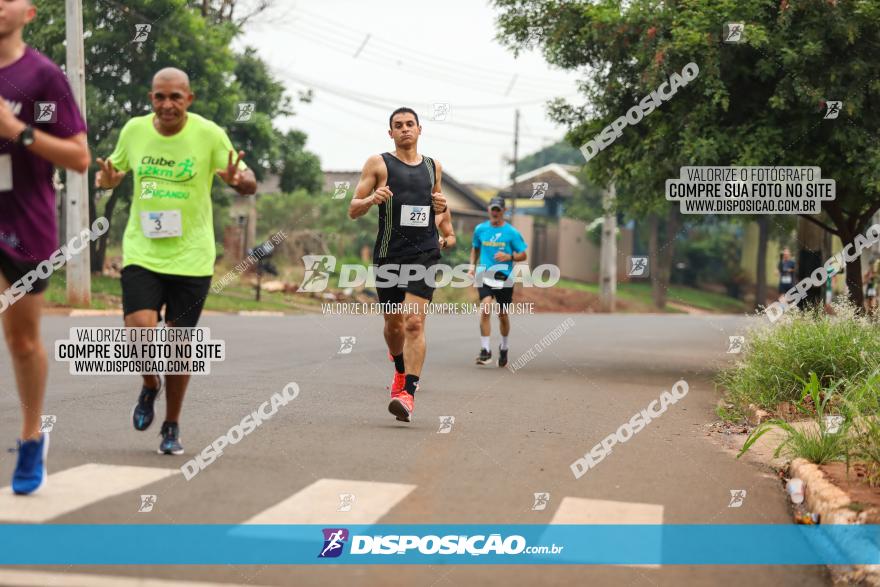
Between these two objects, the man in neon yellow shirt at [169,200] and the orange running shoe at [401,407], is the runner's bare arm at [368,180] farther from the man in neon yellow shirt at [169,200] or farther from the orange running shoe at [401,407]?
the man in neon yellow shirt at [169,200]

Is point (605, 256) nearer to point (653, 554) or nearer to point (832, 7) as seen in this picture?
point (832, 7)

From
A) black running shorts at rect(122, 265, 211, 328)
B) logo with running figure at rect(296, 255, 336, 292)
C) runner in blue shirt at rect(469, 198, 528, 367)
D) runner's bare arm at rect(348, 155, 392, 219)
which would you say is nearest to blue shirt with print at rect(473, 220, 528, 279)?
runner in blue shirt at rect(469, 198, 528, 367)

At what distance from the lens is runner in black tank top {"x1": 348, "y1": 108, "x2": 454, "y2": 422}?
857 cm

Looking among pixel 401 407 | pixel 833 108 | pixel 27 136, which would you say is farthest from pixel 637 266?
pixel 27 136

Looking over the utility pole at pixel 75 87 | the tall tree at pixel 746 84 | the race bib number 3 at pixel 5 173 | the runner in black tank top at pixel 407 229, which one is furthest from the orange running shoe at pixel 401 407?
the utility pole at pixel 75 87

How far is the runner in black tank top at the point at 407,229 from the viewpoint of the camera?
28.1 feet

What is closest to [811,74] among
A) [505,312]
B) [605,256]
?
[505,312]

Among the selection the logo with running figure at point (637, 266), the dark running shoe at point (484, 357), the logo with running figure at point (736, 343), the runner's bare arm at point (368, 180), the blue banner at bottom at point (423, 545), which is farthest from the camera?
the dark running shoe at point (484, 357)

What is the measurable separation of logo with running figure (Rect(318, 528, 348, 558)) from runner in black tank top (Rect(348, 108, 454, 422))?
369 centimetres

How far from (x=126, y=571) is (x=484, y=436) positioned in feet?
13.2

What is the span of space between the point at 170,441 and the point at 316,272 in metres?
30.2

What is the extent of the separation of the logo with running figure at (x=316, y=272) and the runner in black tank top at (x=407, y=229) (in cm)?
2586

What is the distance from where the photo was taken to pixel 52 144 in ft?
15.6

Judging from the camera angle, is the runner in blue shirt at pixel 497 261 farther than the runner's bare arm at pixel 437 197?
Yes
